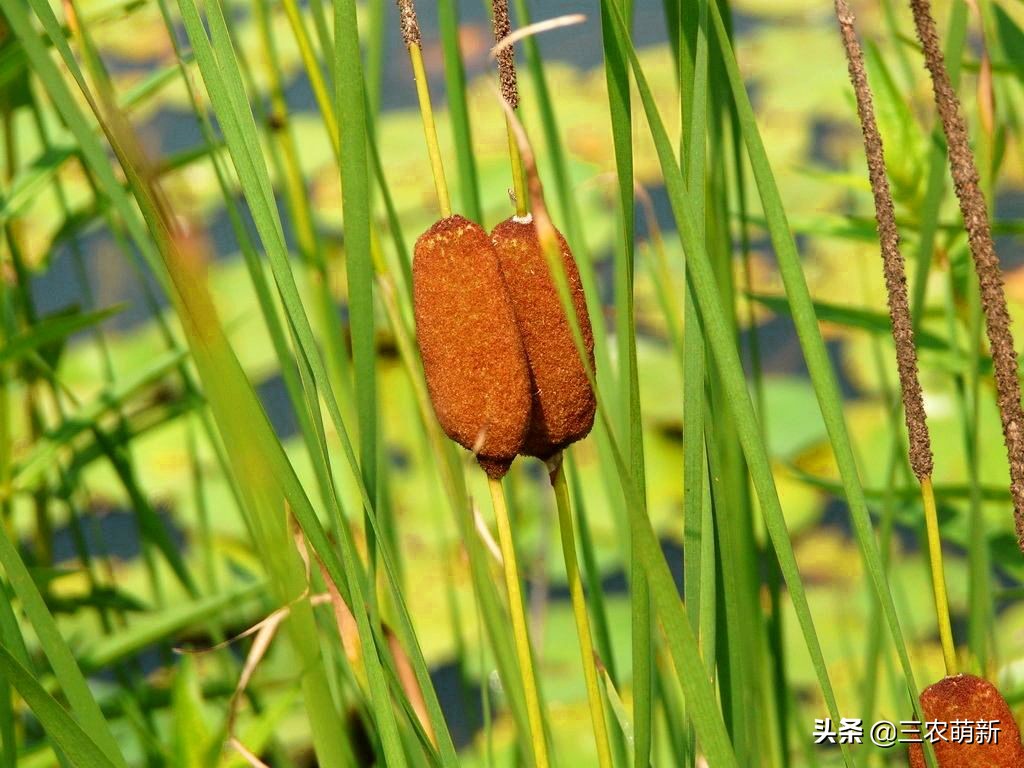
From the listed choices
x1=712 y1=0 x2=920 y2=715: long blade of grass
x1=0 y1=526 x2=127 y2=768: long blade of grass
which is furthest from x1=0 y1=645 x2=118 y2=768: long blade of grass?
x1=712 y1=0 x2=920 y2=715: long blade of grass

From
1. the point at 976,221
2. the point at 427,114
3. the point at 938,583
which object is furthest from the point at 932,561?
the point at 427,114

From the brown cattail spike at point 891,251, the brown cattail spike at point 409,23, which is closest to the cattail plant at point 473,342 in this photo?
the brown cattail spike at point 409,23

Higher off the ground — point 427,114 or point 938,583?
point 427,114

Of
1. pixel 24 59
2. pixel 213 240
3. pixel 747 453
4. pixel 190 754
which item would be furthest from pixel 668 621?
pixel 213 240

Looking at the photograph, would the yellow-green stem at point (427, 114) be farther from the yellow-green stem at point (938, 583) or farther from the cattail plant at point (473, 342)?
the yellow-green stem at point (938, 583)

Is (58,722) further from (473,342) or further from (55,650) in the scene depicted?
(473,342)

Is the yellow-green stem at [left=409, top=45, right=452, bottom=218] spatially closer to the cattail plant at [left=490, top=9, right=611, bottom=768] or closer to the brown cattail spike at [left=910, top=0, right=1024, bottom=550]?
the cattail plant at [left=490, top=9, right=611, bottom=768]
